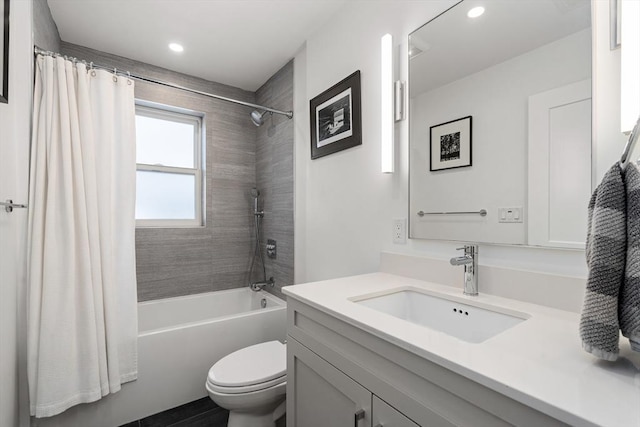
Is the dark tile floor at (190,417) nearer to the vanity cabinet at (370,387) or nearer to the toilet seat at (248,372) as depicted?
the toilet seat at (248,372)

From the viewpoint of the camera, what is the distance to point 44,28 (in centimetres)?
164

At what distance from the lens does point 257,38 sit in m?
2.07

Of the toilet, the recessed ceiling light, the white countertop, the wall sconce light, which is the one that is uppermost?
the recessed ceiling light

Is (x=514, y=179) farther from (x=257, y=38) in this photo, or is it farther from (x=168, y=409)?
(x=168, y=409)

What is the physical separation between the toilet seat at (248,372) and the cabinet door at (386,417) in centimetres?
78

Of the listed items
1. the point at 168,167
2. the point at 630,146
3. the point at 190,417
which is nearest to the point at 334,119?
the point at 630,146

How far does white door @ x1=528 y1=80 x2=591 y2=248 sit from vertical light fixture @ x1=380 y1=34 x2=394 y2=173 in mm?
577

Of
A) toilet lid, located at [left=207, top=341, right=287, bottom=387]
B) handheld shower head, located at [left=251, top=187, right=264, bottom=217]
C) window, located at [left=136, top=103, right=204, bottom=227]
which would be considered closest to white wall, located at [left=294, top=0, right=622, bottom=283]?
toilet lid, located at [left=207, top=341, right=287, bottom=387]

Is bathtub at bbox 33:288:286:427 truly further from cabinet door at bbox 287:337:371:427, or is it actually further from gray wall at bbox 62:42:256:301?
cabinet door at bbox 287:337:371:427

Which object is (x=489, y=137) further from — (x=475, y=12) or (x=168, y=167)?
(x=168, y=167)

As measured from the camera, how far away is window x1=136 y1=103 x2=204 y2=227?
251 cm

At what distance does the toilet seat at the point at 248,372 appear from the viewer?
4.45 ft

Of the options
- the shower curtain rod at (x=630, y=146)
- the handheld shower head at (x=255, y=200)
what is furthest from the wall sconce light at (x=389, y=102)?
the handheld shower head at (x=255, y=200)

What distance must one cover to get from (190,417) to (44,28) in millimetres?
2425
